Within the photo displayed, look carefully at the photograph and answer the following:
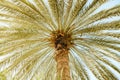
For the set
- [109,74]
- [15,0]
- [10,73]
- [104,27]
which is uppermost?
[15,0]

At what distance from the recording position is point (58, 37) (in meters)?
13.2

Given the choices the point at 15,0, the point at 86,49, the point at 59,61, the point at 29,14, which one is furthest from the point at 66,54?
the point at 15,0

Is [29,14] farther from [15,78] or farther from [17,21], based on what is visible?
[15,78]

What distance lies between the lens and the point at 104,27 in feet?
43.5

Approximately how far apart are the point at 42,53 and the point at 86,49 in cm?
203

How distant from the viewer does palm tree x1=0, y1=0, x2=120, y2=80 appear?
13.0 metres

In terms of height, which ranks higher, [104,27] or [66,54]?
[104,27]

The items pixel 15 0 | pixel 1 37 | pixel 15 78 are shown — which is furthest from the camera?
pixel 15 78

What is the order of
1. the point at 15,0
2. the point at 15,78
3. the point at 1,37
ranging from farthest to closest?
the point at 15,78
the point at 1,37
the point at 15,0

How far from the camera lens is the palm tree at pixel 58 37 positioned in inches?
514

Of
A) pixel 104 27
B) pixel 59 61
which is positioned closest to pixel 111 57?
pixel 104 27

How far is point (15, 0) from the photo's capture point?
12844 mm

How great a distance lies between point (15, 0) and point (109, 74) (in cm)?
558

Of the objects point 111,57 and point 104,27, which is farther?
point 111,57
